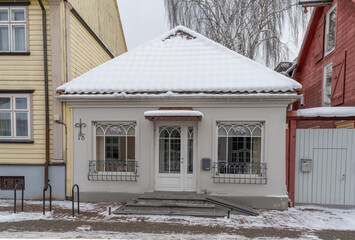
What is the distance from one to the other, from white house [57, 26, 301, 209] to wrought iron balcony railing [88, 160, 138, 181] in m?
0.03

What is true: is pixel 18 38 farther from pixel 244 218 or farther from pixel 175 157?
pixel 244 218

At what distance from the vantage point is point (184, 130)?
678 cm

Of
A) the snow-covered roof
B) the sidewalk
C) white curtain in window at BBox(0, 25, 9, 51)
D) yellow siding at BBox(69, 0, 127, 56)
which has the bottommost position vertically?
the sidewalk

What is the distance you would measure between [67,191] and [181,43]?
630 centimetres

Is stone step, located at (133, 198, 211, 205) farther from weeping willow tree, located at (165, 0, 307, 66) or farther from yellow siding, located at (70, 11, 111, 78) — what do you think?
weeping willow tree, located at (165, 0, 307, 66)

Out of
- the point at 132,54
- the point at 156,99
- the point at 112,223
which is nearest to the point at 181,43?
the point at 132,54

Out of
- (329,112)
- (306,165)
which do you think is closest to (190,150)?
(306,165)

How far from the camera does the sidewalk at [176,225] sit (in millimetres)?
4699

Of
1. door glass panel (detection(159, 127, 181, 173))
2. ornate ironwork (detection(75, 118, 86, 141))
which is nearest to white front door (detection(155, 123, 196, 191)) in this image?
door glass panel (detection(159, 127, 181, 173))

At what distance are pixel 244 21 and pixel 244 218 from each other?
11347mm

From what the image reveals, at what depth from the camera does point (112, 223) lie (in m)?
5.26

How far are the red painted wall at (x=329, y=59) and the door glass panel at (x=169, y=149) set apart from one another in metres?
6.11

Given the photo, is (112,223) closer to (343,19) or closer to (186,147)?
(186,147)

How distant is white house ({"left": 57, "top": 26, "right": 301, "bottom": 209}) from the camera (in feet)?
20.9
